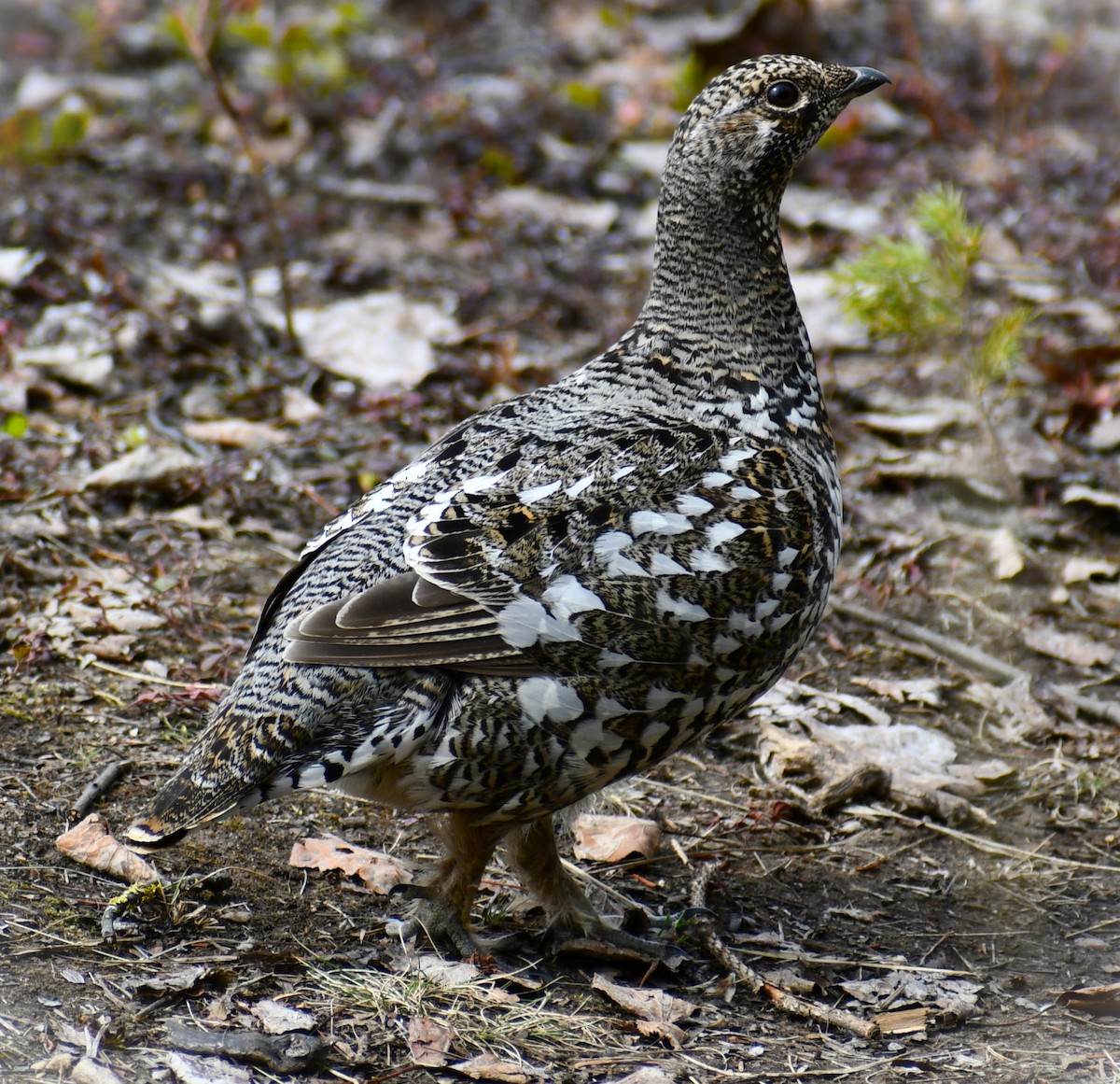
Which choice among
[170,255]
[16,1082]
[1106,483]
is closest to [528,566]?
[16,1082]

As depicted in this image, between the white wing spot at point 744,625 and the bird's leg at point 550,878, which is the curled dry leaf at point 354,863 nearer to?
the bird's leg at point 550,878

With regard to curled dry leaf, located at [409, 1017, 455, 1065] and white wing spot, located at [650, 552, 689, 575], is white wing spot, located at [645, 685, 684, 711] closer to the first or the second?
white wing spot, located at [650, 552, 689, 575]

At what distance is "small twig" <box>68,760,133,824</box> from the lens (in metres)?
4.00

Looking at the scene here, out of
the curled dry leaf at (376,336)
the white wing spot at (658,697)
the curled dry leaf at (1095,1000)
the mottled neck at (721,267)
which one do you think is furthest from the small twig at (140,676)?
the curled dry leaf at (1095,1000)

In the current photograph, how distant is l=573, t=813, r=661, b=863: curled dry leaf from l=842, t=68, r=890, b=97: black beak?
96.4 inches

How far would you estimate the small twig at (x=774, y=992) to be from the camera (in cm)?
363

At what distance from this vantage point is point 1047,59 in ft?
32.6

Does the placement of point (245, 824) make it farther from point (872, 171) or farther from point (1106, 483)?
point (872, 171)

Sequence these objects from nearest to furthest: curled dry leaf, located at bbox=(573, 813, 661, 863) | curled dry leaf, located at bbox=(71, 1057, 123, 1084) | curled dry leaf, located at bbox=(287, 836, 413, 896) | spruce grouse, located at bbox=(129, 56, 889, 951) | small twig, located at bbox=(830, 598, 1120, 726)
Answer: curled dry leaf, located at bbox=(71, 1057, 123, 1084)
spruce grouse, located at bbox=(129, 56, 889, 951)
curled dry leaf, located at bbox=(287, 836, 413, 896)
curled dry leaf, located at bbox=(573, 813, 661, 863)
small twig, located at bbox=(830, 598, 1120, 726)

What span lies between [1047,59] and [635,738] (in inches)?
319

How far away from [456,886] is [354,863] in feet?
1.29

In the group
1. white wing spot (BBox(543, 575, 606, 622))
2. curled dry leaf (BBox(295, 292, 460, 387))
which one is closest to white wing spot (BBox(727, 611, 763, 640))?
white wing spot (BBox(543, 575, 606, 622))

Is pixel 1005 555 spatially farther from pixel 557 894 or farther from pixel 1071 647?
pixel 557 894

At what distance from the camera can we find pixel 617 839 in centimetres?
446
